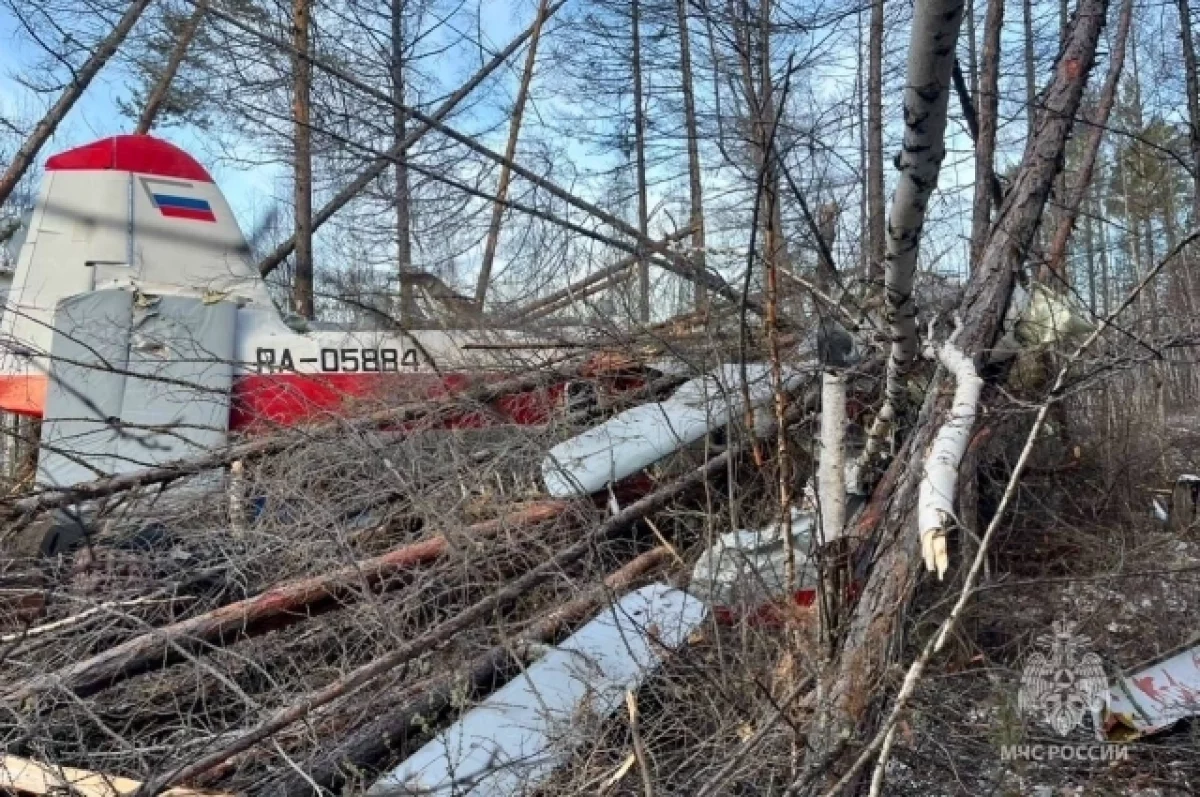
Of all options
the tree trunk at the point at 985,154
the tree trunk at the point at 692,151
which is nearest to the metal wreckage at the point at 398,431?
the tree trunk at the point at 692,151

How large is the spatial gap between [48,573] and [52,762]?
5.39 feet

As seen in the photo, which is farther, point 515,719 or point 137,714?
point 137,714

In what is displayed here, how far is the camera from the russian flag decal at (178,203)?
6.82 metres

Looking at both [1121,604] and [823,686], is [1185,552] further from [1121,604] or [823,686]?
[823,686]

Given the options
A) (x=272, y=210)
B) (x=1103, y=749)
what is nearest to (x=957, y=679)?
(x=1103, y=749)

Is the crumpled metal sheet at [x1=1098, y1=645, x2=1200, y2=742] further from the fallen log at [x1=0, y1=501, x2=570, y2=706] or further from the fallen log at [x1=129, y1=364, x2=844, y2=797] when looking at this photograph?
the fallen log at [x1=0, y1=501, x2=570, y2=706]

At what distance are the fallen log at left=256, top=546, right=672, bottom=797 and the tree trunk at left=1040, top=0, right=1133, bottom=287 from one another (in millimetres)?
3202

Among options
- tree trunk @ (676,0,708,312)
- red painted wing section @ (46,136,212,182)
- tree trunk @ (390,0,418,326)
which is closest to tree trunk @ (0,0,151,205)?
red painted wing section @ (46,136,212,182)

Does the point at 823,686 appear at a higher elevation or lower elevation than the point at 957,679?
higher

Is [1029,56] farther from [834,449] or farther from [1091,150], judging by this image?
[834,449]

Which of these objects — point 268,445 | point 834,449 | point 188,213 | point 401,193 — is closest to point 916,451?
point 834,449

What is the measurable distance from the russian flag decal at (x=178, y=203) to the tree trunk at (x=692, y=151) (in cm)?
375

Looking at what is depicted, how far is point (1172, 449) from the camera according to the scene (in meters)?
7.36

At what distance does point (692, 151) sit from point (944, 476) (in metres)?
4.95
